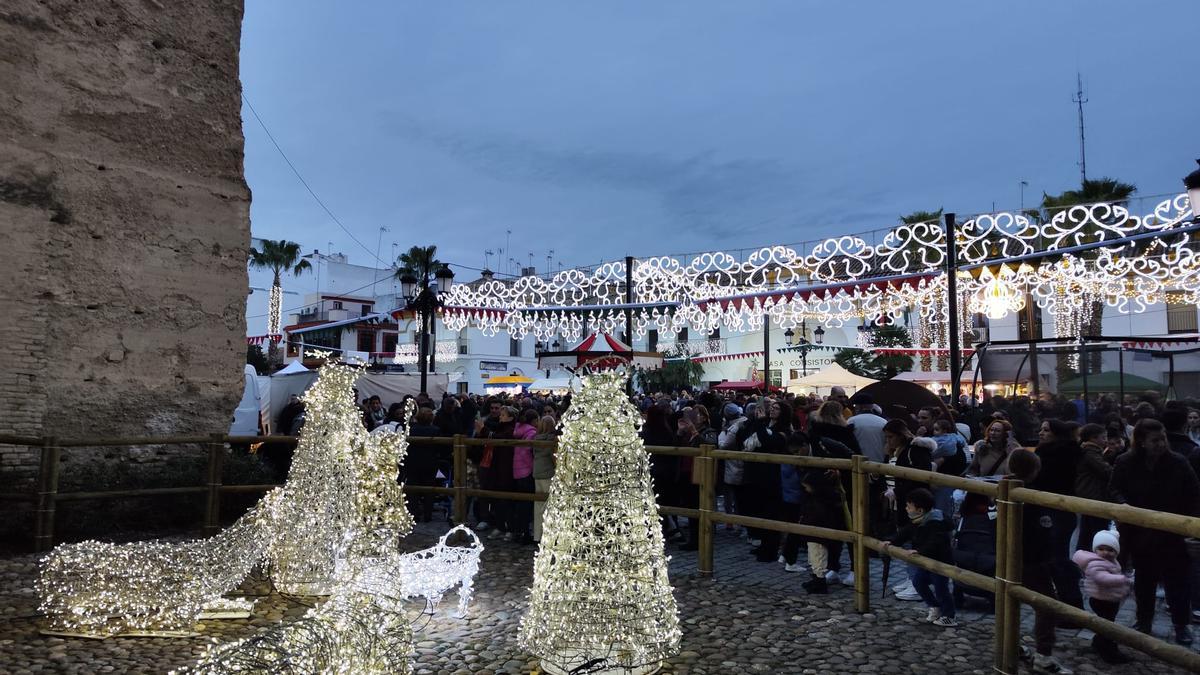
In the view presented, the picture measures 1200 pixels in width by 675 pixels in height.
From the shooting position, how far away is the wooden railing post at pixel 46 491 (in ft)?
24.1

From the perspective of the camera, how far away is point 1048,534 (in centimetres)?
462

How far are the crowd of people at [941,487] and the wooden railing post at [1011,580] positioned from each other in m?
0.62

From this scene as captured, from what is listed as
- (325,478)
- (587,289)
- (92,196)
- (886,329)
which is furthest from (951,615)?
(886,329)

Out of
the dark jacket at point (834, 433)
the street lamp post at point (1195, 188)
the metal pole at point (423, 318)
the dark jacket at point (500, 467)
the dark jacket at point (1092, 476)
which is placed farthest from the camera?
the metal pole at point (423, 318)

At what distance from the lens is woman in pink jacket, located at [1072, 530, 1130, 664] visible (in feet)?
14.8

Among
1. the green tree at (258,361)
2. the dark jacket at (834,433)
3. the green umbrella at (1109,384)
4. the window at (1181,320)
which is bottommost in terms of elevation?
the dark jacket at (834,433)

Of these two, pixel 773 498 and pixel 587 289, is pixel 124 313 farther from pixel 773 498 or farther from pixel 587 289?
pixel 587 289

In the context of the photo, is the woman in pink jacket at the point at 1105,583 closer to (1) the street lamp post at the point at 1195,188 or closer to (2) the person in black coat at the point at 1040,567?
(2) the person in black coat at the point at 1040,567

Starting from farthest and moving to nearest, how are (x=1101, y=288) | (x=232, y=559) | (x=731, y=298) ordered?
(x=731, y=298)
(x=1101, y=288)
(x=232, y=559)

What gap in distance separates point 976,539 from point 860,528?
0.78m

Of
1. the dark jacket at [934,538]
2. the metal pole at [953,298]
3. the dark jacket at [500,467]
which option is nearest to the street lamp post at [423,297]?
the dark jacket at [500,467]

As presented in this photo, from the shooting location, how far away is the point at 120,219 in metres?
9.25

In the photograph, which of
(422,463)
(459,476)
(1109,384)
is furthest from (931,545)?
(1109,384)

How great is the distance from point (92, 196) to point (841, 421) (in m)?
8.91
